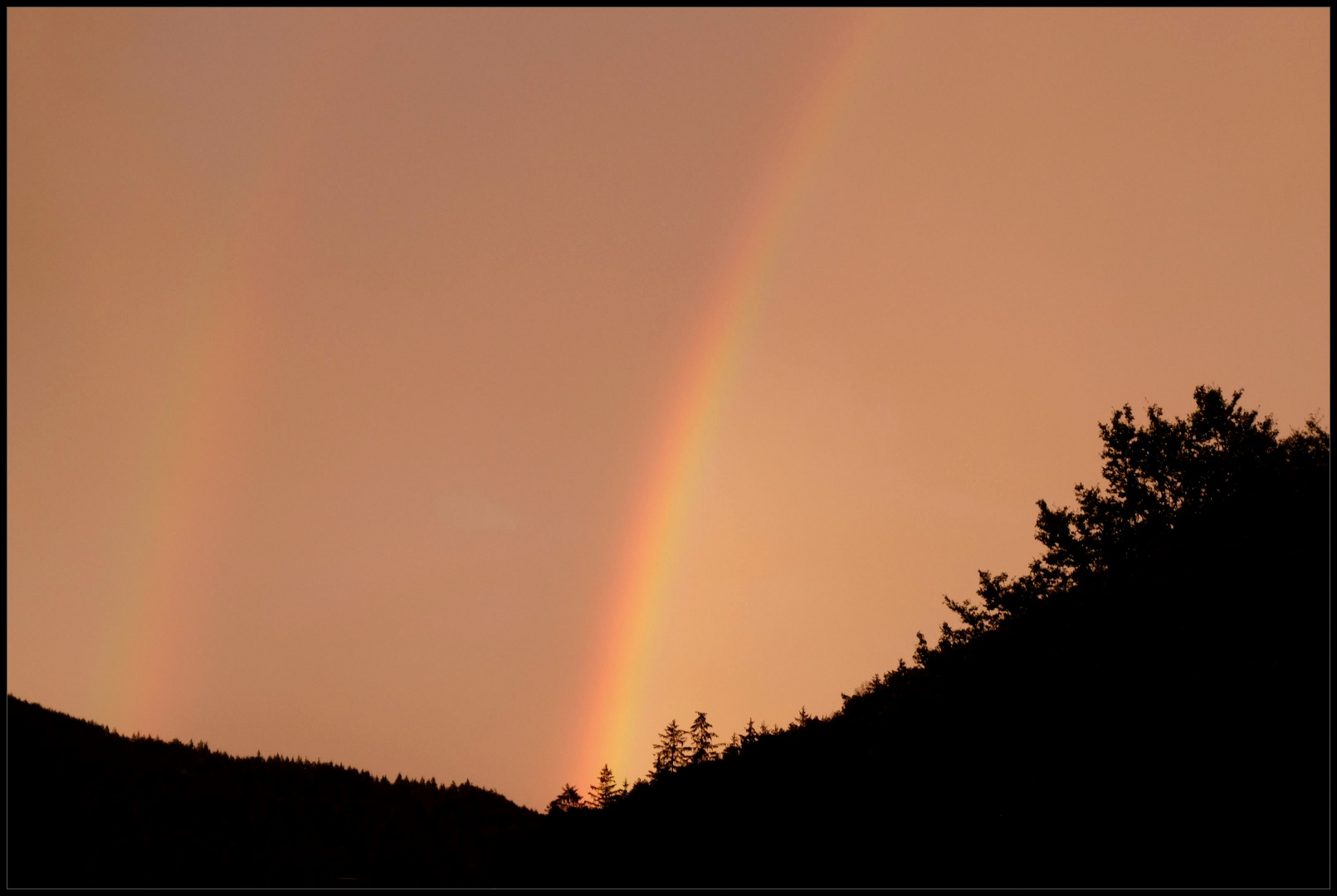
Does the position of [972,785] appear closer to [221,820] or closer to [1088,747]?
[1088,747]

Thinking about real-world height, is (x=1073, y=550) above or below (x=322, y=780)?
above

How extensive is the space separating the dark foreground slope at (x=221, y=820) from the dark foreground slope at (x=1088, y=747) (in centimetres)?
321

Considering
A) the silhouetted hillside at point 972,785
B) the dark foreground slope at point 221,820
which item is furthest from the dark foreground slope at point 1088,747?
the dark foreground slope at point 221,820

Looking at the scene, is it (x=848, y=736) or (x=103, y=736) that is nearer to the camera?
(x=103, y=736)

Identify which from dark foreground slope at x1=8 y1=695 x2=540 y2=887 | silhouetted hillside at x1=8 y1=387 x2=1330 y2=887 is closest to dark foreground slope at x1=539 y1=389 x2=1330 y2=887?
silhouetted hillside at x1=8 y1=387 x2=1330 y2=887

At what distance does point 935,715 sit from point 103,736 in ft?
83.1

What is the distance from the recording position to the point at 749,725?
1325 inches

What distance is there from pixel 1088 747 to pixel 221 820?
21930mm

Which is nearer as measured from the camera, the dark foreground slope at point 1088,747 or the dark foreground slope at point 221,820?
the dark foreground slope at point 1088,747

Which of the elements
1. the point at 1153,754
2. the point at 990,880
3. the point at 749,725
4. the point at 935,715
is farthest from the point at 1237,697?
the point at 749,725

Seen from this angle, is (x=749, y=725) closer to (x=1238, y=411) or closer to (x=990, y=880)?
(x=990, y=880)

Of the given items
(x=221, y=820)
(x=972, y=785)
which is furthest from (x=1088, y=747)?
(x=221, y=820)

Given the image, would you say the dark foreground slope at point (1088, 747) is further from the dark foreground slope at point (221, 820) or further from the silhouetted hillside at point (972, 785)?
the dark foreground slope at point (221, 820)

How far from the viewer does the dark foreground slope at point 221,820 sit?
1911 centimetres
